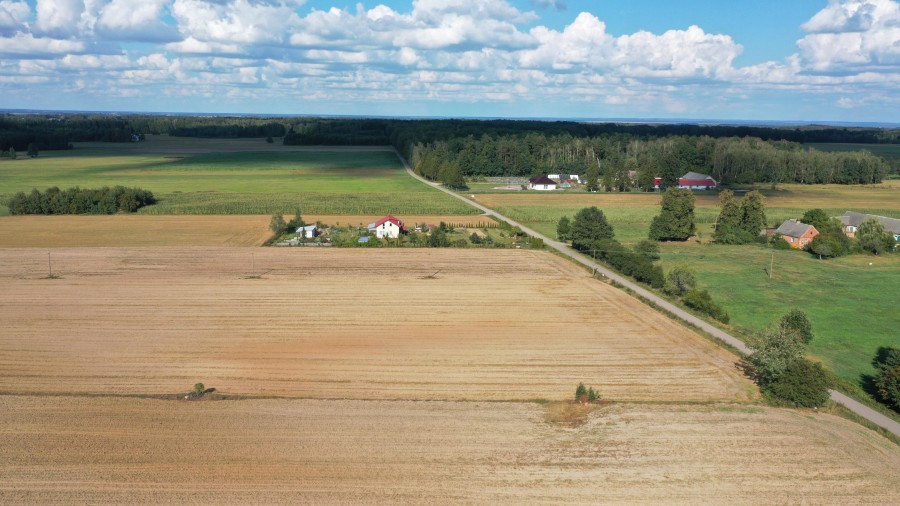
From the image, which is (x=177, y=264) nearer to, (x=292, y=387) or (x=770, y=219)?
(x=292, y=387)

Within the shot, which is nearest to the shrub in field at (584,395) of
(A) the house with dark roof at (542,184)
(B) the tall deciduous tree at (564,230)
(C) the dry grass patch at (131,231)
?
(B) the tall deciduous tree at (564,230)

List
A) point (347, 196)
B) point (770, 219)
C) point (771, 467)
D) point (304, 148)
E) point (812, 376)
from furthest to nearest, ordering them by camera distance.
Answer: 1. point (304, 148)
2. point (347, 196)
3. point (770, 219)
4. point (812, 376)
5. point (771, 467)

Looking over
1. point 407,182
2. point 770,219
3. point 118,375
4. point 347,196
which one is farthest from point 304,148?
point 118,375

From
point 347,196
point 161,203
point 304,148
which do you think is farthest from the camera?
point 304,148

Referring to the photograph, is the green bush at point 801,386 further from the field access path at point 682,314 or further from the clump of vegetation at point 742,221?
the clump of vegetation at point 742,221

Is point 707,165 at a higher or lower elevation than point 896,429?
higher

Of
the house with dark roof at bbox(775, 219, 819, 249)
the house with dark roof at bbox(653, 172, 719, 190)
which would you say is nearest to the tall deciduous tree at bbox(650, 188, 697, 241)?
the house with dark roof at bbox(775, 219, 819, 249)

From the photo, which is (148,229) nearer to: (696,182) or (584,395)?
(584,395)
